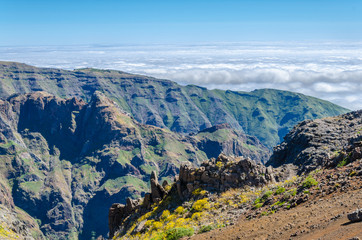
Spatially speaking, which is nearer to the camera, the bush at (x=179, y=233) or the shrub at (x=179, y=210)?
the bush at (x=179, y=233)

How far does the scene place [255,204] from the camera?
41750mm

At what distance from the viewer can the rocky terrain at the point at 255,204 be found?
94.2 feet

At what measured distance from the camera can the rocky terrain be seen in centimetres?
2872

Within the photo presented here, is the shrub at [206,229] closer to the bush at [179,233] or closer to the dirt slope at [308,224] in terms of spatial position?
the bush at [179,233]

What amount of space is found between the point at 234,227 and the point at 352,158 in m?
19.5

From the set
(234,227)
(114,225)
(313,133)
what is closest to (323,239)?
(234,227)

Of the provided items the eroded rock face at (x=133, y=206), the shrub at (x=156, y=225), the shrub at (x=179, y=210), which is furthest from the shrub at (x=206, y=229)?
the eroded rock face at (x=133, y=206)

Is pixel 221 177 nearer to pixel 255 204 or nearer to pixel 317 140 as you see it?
pixel 255 204

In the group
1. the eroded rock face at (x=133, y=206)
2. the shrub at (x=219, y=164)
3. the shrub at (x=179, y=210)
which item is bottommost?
the eroded rock face at (x=133, y=206)

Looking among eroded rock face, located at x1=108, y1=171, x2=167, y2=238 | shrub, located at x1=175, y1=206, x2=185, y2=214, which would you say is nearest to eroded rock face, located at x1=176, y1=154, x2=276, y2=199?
shrub, located at x1=175, y1=206, x2=185, y2=214

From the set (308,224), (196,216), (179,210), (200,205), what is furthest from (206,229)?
(179,210)

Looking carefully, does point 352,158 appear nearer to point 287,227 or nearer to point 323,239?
point 287,227

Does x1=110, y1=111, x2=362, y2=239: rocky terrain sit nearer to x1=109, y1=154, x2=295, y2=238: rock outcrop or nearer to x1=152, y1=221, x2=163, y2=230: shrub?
x1=109, y1=154, x2=295, y2=238: rock outcrop

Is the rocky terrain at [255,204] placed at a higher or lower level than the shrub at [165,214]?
higher
